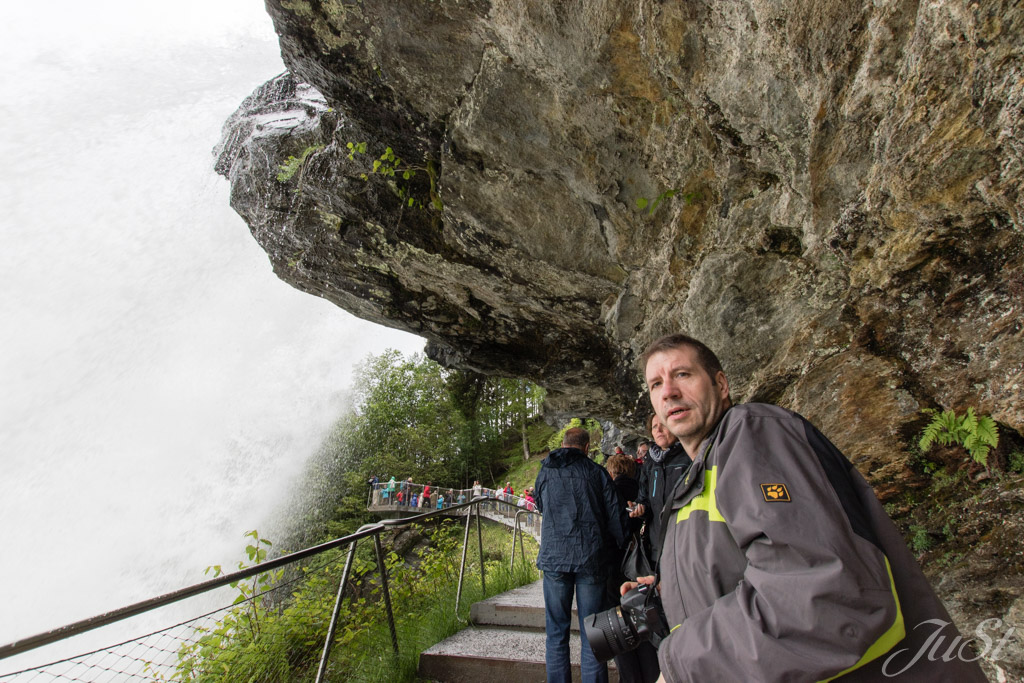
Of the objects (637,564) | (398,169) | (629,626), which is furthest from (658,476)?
(398,169)

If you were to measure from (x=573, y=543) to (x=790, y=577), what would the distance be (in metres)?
2.73

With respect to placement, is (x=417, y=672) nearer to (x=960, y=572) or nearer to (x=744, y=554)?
(x=744, y=554)

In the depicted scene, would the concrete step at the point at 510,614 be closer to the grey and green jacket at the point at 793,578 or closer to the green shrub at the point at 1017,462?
the green shrub at the point at 1017,462

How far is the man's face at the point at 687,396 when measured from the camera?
59.0 inches

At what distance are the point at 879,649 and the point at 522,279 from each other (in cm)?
577

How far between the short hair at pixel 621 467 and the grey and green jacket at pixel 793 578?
2.99m

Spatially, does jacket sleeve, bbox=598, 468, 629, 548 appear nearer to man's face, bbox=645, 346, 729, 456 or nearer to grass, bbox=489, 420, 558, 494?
man's face, bbox=645, 346, 729, 456

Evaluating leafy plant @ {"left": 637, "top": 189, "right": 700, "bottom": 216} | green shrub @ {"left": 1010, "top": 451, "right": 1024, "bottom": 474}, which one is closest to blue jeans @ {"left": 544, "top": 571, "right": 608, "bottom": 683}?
green shrub @ {"left": 1010, "top": 451, "right": 1024, "bottom": 474}

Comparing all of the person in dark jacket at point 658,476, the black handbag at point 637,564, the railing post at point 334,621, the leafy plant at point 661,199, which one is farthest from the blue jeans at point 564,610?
the leafy plant at point 661,199

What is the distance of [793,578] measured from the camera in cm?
93

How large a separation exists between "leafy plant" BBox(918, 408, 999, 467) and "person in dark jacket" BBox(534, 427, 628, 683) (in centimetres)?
239

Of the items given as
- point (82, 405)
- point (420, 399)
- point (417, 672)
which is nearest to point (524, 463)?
point (420, 399)

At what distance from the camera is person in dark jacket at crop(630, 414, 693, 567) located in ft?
9.80

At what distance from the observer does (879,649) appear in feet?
3.09
